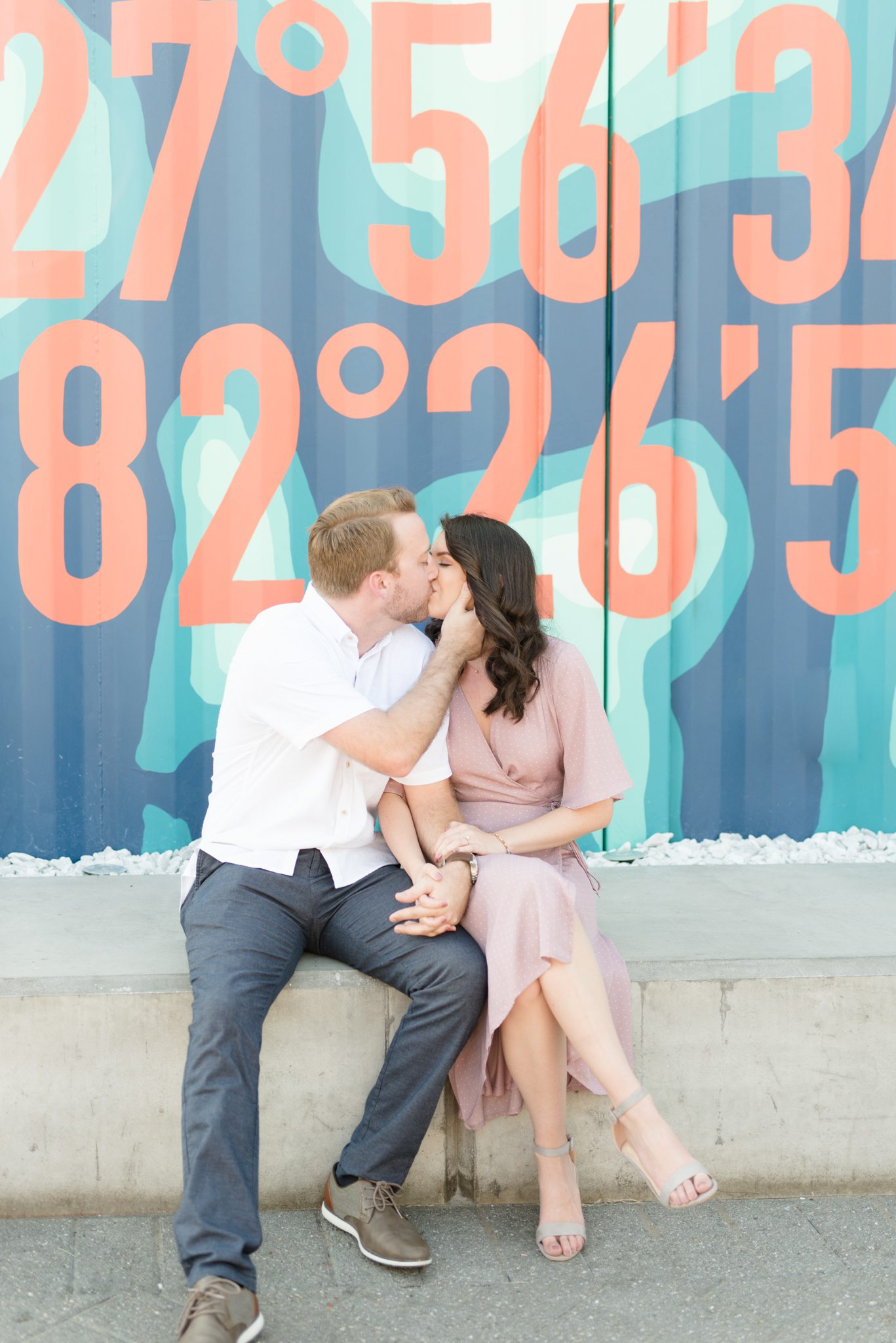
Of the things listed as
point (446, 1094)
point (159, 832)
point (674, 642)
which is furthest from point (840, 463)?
point (159, 832)

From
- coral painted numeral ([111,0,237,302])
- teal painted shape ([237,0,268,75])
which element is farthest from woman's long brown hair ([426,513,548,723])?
teal painted shape ([237,0,268,75])

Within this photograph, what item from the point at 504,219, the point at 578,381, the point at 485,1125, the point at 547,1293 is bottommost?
the point at 547,1293

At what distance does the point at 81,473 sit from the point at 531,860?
6.23 feet

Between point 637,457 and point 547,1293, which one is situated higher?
point 637,457

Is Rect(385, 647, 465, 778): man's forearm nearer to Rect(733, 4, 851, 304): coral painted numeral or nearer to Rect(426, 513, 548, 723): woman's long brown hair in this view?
Rect(426, 513, 548, 723): woman's long brown hair

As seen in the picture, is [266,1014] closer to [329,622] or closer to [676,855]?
[329,622]

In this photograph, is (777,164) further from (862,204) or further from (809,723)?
(809,723)

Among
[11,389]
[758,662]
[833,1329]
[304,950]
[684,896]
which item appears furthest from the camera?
[758,662]

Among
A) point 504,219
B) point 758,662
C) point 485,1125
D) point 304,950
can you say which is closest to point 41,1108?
point 304,950

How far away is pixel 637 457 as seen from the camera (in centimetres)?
333

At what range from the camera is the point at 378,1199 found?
6.77 ft

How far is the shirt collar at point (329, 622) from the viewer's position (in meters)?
2.39

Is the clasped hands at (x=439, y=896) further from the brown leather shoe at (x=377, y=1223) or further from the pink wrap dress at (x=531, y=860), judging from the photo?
the brown leather shoe at (x=377, y=1223)

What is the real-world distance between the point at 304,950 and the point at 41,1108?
1.93ft
